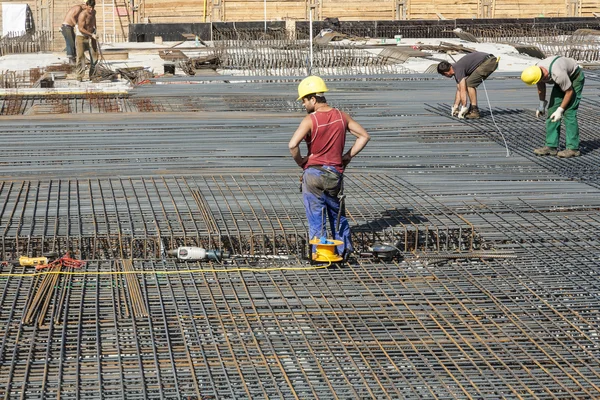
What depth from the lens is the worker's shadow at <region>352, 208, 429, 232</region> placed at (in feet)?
24.2

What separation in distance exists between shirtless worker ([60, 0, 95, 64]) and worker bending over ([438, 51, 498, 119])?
7325 mm

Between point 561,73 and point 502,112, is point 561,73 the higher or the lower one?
the higher one

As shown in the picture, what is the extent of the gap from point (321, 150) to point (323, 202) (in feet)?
1.34

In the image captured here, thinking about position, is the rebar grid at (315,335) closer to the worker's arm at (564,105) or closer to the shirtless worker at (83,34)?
the worker's arm at (564,105)

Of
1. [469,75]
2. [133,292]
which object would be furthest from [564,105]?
[133,292]

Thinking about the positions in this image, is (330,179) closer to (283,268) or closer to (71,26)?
(283,268)

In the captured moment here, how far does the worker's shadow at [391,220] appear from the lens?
7375 millimetres

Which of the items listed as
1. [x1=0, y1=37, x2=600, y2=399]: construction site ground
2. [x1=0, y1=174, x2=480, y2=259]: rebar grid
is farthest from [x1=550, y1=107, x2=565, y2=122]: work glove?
[x1=0, y1=174, x2=480, y2=259]: rebar grid

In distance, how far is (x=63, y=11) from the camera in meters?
32.5

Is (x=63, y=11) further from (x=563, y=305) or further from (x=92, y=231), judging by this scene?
(x=563, y=305)

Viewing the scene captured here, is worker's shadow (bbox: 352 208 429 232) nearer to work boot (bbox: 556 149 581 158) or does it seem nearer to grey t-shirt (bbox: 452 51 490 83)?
work boot (bbox: 556 149 581 158)

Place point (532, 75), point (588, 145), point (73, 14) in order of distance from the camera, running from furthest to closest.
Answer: point (73, 14), point (588, 145), point (532, 75)

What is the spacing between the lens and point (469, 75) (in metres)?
11.5

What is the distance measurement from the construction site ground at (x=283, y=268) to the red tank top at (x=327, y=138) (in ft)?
2.80
